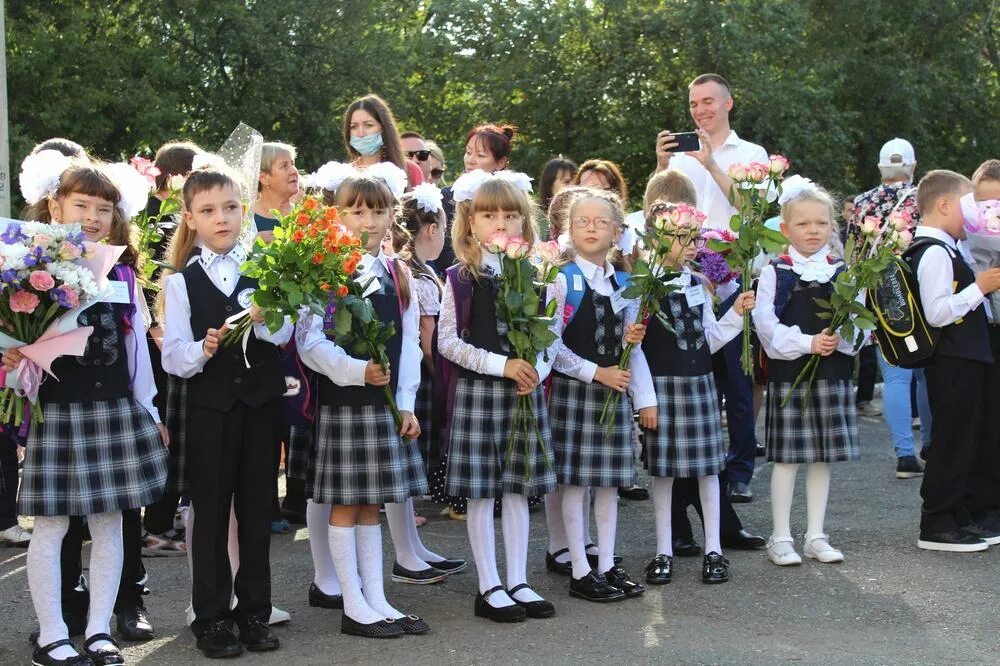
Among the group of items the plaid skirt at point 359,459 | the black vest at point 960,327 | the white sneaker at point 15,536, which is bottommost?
the white sneaker at point 15,536

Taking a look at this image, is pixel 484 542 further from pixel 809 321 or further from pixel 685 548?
pixel 809 321

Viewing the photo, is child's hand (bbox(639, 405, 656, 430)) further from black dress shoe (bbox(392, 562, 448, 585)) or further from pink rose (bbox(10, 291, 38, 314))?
pink rose (bbox(10, 291, 38, 314))

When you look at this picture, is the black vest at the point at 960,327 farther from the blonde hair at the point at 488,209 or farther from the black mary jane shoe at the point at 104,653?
the black mary jane shoe at the point at 104,653

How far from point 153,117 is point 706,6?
9710 mm

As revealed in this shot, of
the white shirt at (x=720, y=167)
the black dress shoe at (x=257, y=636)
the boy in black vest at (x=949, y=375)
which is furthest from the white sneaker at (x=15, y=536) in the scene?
the boy in black vest at (x=949, y=375)

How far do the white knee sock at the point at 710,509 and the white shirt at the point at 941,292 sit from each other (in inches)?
56.6

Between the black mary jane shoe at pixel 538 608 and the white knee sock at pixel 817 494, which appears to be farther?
the white knee sock at pixel 817 494

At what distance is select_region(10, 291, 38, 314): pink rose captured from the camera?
15.2 ft

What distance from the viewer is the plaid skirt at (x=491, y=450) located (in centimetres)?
556

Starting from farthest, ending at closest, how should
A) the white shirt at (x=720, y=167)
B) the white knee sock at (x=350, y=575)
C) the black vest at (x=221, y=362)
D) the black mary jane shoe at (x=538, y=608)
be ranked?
the white shirt at (x=720, y=167) → the black mary jane shoe at (x=538, y=608) → the white knee sock at (x=350, y=575) → the black vest at (x=221, y=362)

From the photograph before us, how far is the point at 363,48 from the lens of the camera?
21.8m

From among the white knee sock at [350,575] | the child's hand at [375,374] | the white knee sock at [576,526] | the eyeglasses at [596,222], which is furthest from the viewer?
the eyeglasses at [596,222]

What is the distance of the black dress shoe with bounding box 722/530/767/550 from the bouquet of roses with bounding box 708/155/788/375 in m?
A: 1.06

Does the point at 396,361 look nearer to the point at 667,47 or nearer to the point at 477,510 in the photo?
the point at 477,510
